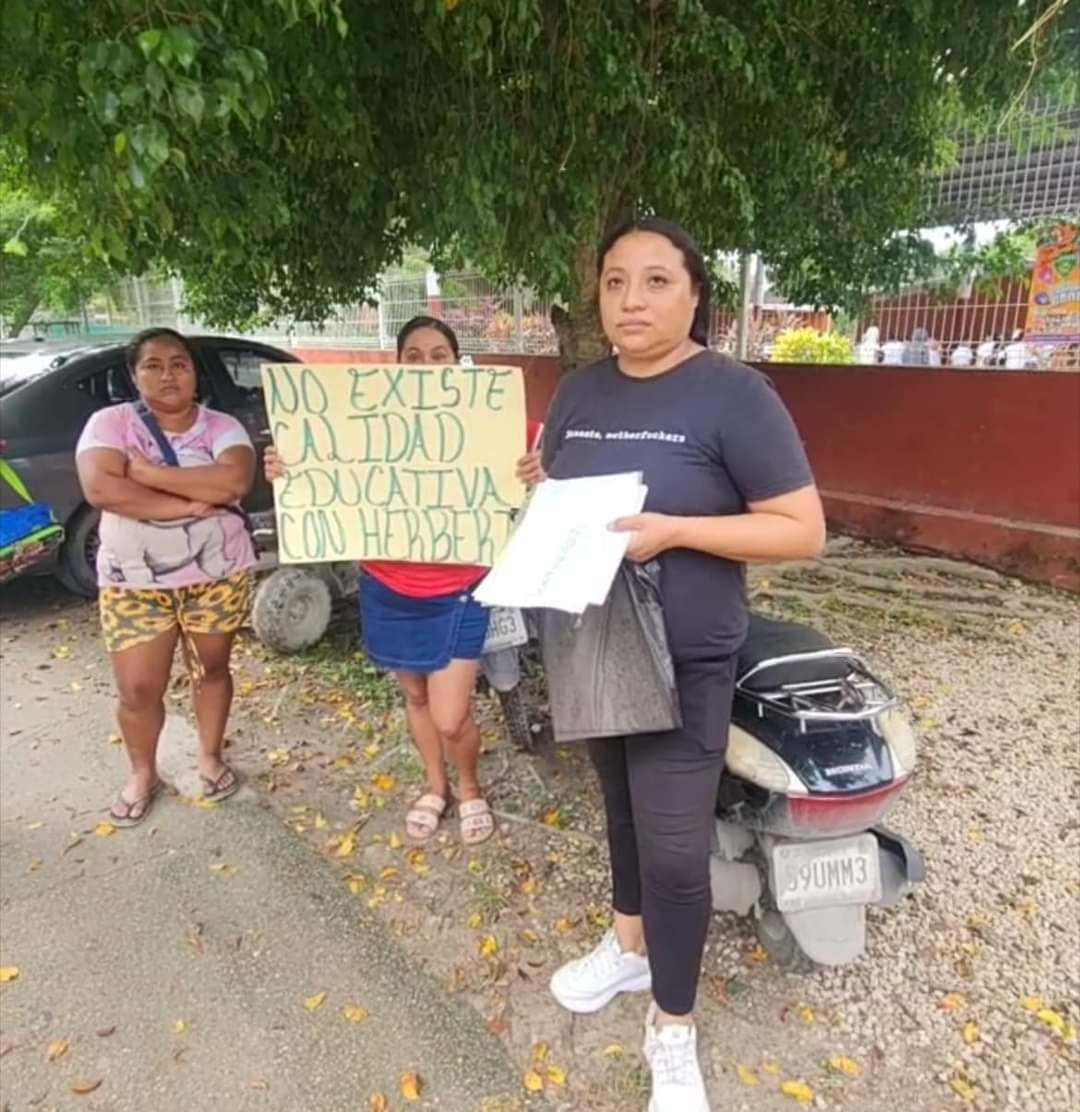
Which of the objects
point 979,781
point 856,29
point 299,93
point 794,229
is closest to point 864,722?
point 979,781

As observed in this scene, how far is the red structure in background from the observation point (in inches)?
195

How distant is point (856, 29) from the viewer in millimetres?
3023

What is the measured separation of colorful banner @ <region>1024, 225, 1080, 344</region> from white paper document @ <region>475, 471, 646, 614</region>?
4.76 metres

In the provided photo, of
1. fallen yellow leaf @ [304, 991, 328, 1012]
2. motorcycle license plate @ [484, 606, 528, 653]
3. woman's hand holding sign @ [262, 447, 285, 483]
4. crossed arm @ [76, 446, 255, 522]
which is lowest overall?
fallen yellow leaf @ [304, 991, 328, 1012]

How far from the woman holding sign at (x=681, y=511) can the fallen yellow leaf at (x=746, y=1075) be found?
126mm

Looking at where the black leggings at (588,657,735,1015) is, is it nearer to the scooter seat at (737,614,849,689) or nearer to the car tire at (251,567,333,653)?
the scooter seat at (737,614,849,689)

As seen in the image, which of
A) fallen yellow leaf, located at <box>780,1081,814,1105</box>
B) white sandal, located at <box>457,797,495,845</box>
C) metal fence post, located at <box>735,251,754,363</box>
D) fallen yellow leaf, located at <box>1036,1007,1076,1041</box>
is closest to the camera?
fallen yellow leaf, located at <box>780,1081,814,1105</box>

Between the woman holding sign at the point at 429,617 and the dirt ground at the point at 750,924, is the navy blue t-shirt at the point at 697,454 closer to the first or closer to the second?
the woman holding sign at the point at 429,617

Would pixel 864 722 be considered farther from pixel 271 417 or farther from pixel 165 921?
pixel 165 921

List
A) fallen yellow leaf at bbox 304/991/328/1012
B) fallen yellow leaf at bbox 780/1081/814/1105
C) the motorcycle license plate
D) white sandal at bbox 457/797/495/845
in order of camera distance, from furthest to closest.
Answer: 1. the motorcycle license plate
2. white sandal at bbox 457/797/495/845
3. fallen yellow leaf at bbox 304/991/328/1012
4. fallen yellow leaf at bbox 780/1081/814/1105

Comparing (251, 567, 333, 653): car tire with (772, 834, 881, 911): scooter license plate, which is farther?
(251, 567, 333, 653): car tire

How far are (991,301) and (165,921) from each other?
5703 millimetres

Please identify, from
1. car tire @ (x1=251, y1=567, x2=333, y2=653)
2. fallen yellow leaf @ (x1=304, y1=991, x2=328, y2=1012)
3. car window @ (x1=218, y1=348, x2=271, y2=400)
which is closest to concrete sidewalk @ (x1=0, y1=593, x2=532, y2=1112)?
fallen yellow leaf @ (x1=304, y1=991, x2=328, y2=1012)

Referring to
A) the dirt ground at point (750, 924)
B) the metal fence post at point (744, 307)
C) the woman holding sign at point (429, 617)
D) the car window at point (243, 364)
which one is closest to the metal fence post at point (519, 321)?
the metal fence post at point (744, 307)
